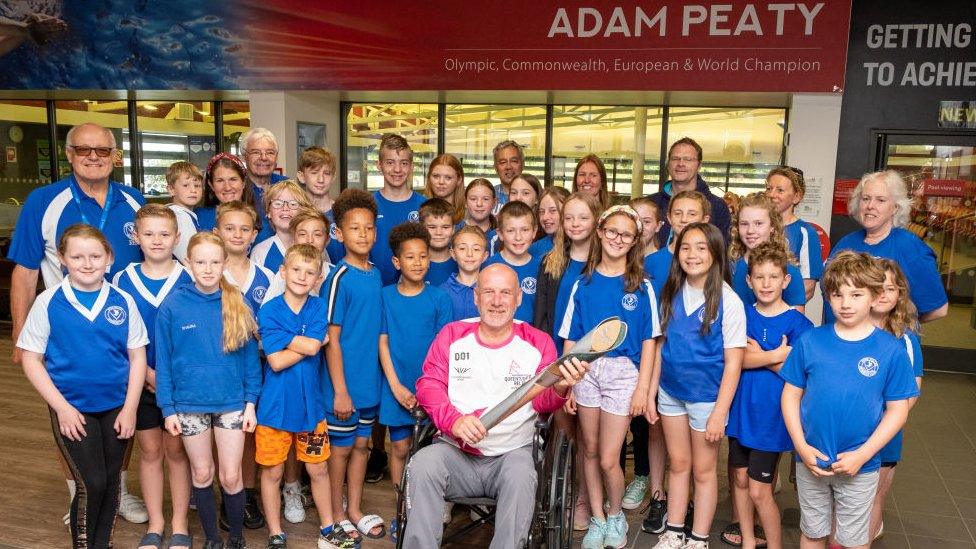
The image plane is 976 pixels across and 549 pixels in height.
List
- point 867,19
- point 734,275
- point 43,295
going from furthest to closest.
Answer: point 867,19
point 734,275
point 43,295

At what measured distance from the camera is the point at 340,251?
354 cm

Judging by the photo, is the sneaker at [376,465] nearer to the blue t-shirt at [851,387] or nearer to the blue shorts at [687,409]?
the blue shorts at [687,409]

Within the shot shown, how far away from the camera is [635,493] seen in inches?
136

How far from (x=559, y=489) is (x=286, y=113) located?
5.39 m

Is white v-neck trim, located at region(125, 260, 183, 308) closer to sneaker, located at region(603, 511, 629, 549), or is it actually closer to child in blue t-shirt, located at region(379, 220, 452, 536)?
child in blue t-shirt, located at region(379, 220, 452, 536)

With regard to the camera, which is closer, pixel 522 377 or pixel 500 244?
pixel 522 377

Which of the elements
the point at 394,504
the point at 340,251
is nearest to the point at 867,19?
the point at 340,251

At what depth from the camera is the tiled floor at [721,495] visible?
306cm

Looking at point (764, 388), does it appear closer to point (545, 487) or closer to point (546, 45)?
point (545, 487)

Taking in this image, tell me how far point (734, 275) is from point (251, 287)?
2060 millimetres

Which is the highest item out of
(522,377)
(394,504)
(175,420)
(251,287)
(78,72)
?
(78,72)

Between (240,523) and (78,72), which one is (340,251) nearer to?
(240,523)

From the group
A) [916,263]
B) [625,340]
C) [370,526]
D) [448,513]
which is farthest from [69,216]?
[916,263]

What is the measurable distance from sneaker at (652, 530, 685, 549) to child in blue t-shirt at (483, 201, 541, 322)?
42.3 inches
